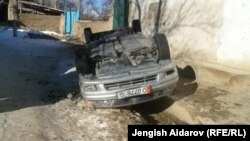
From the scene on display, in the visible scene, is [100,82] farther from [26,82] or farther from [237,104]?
[26,82]

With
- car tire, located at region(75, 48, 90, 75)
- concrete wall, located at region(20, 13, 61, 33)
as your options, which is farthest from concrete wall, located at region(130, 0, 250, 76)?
concrete wall, located at region(20, 13, 61, 33)

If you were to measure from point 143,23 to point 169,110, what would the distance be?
7.50 metres

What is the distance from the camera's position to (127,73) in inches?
263

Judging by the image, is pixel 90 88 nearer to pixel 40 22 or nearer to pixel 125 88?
pixel 125 88

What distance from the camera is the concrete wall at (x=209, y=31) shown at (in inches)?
356

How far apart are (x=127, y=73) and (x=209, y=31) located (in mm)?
4190

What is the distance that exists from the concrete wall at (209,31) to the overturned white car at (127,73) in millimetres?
2501

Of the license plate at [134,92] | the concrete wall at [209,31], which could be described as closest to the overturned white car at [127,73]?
the license plate at [134,92]

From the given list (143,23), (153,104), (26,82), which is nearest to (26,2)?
(143,23)

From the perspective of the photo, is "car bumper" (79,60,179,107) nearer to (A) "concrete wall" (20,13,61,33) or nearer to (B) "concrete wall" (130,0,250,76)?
(B) "concrete wall" (130,0,250,76)

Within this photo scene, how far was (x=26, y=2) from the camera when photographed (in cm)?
3750

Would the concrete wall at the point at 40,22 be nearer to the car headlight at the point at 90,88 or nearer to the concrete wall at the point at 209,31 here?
the concrete wall at the point at 209,31

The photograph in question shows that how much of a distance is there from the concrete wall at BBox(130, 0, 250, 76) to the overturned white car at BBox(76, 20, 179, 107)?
250 centimetres

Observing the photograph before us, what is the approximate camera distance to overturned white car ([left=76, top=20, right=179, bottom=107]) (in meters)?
→ 6.57
